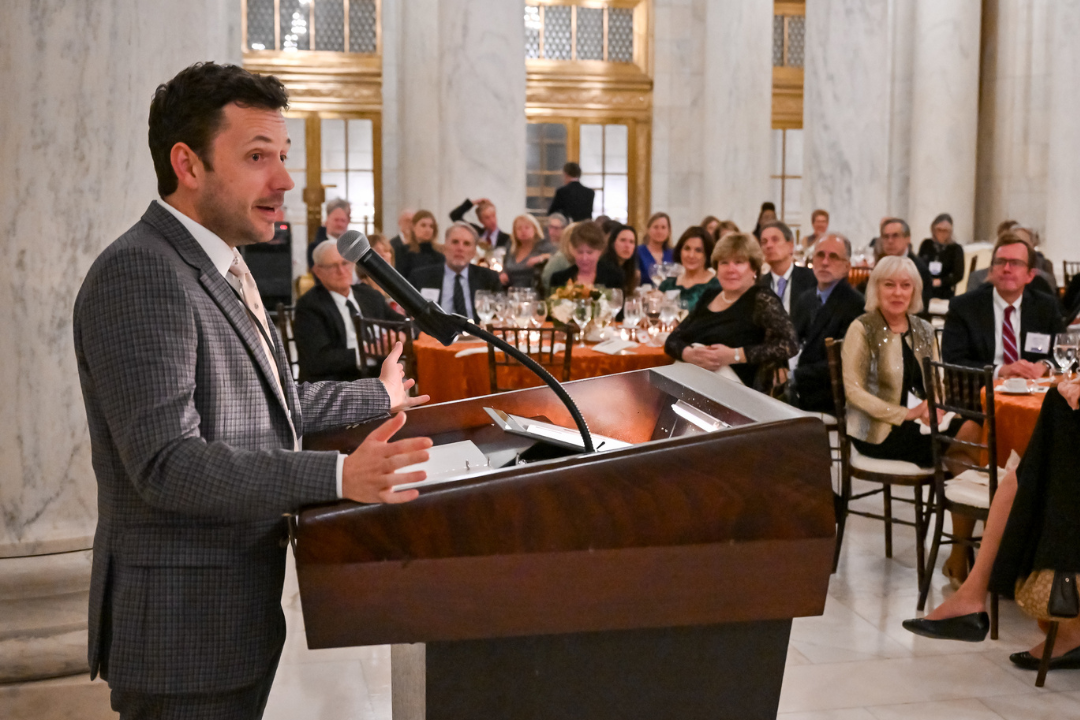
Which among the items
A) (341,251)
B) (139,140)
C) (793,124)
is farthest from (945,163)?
(341,251)

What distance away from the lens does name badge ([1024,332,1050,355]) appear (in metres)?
5.38

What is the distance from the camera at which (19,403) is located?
305 centimetres

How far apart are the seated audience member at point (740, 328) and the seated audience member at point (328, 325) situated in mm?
1806

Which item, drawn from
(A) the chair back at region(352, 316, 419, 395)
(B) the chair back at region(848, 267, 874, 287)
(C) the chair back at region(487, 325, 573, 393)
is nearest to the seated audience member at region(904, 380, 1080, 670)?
(C) the chair back at region(487, 325, 573, 393)

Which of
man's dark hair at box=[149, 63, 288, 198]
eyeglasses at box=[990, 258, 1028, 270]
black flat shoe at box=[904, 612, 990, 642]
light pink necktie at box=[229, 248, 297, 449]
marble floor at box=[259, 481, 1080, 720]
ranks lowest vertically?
marble floor at box=[259, 481, 1080, 720]

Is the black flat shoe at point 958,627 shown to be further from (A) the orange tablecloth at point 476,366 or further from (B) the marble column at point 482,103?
(B) the marble column at point 482,103

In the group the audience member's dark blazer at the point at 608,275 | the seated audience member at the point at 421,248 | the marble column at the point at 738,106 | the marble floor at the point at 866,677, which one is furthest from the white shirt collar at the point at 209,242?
the marble column at the point at 738,106

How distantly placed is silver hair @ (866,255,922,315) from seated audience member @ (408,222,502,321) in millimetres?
2992

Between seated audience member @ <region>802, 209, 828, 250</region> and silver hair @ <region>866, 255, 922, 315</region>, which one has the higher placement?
seated audience member @ <region>802, 209, 828, 250</region>

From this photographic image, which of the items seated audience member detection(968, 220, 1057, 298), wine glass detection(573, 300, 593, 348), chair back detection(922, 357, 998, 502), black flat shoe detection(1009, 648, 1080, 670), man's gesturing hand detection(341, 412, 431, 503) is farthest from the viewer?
wine glass detection(573, 300, 593, 348)

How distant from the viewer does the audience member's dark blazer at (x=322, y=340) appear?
6281 mm

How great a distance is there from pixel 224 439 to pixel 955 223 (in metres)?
13.9

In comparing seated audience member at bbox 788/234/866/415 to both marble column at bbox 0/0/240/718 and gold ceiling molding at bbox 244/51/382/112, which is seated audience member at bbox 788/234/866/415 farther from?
gold ceiling molding at bbox 244/51/382/112

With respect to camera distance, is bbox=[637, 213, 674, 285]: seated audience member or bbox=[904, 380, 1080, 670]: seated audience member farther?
bbox=[637, 213, 674, 285]: seated audience member
